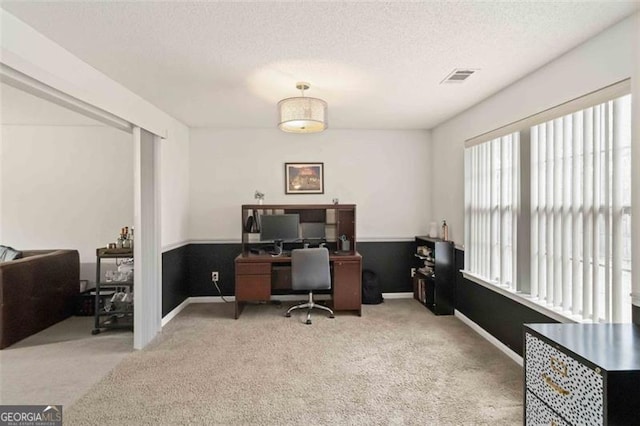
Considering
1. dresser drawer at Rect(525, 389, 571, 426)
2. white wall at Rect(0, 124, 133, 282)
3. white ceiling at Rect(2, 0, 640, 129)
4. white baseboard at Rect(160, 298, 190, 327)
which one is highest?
white ceiling at Rect(2, 0, 640, 129)

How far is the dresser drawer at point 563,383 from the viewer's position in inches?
47.7

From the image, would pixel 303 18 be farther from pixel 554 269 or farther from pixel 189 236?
pixel 189 236

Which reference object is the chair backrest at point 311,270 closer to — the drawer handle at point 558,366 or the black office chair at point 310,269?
the black office chair at point 310,269

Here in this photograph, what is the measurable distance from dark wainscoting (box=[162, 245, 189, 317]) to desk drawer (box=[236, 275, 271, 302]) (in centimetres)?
81

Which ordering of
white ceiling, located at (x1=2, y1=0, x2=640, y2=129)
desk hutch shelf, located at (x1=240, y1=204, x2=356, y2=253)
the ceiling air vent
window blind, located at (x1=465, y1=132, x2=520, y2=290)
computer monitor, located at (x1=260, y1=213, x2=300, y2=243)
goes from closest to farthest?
white ceiling, located at (x1=2, y1=0, x2=640, y2=129)
the ceiling air vent
window blind, located at (x1=465, y1=132, x2=520, y2=290)
computer monitor, located at (x1=260, y1=213, x2=300, y2=243)
desk hutch shelf, located at (x1=240, y1=204, x2=356, y2=253)

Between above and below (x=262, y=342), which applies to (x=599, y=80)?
above

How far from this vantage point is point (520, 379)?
2432 millimetres

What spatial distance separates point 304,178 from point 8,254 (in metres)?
3.67

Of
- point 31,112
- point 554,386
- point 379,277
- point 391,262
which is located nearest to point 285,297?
point 379,277

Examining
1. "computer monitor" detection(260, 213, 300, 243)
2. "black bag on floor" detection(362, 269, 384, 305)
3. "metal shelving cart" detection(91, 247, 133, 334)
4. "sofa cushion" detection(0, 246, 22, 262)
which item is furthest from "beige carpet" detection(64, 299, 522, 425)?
"sofa cushion" detection(0, 246, 22, 262)

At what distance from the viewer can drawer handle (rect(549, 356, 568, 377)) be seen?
133cm

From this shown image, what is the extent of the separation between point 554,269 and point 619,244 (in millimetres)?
565

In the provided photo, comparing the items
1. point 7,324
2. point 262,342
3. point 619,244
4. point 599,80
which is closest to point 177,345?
point 262,342

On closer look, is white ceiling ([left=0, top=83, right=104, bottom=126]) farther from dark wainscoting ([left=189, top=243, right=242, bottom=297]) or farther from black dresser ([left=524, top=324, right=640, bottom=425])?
black dresser ([left=524, top=324, right=640, bottom=425])
